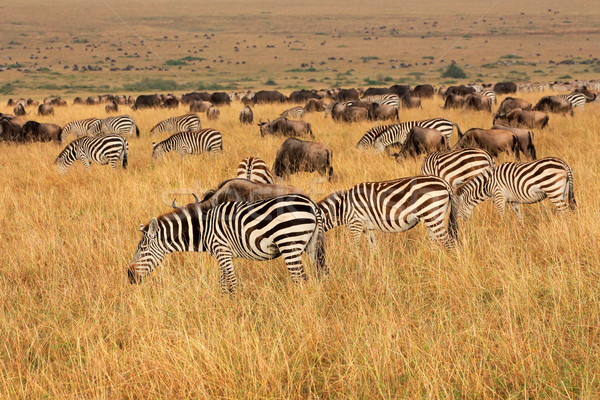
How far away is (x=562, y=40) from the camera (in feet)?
454

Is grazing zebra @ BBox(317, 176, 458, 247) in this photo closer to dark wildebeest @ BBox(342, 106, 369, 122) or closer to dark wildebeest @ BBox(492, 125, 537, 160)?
dark wildebeest @ BBox(492, 125, 537, 160)

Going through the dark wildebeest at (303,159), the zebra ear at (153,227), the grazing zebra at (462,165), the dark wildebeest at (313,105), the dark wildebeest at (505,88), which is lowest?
the zebra ear at (153,227)

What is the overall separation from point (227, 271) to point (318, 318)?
124cm

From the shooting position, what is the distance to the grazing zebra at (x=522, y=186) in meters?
7.02

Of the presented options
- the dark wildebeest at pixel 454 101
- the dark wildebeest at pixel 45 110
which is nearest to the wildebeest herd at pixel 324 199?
the dark wildebeest at pixel 454 101

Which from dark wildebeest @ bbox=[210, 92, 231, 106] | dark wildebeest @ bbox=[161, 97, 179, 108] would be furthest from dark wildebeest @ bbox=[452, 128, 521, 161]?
dark wildebeest @ bbox=[210, 92, 231, 106]

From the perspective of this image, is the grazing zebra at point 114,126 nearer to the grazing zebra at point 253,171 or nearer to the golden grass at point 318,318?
the grazing zebra at point 253,171

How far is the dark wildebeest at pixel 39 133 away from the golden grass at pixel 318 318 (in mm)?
11066

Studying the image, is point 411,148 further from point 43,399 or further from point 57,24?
point 57,24

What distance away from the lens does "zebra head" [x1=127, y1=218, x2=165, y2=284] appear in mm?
5355

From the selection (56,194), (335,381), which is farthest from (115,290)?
(56,194)

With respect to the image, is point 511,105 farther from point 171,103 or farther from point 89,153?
point 171,103

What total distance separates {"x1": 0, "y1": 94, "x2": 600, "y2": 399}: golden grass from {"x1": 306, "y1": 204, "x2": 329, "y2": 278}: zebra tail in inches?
7.7

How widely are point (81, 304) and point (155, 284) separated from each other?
78cm
